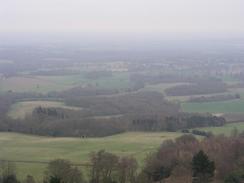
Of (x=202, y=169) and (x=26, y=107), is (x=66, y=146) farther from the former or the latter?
(x=26, y=107)

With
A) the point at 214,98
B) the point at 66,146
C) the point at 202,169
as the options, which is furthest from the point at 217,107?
the point at 202,169

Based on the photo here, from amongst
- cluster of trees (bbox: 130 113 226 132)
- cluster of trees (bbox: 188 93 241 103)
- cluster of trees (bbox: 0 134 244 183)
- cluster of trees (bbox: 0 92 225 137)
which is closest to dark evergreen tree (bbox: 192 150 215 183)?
cluster of trees (bbox: 0 134 244 183)

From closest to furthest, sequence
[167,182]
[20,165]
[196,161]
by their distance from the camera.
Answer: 1. [196,161]
2. [167,182]
3. [20,165]

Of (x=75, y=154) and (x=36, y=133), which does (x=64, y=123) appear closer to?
(x=36, y=133)

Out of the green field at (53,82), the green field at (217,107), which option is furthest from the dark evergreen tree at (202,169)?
the green field at (53,82)

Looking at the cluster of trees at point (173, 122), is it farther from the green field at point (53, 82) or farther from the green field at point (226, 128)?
the green field at point (53, 82)

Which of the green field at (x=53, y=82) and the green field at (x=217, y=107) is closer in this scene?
the green field at (x=217, y=107)

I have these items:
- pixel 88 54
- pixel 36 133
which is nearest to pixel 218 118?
pixel 36 133

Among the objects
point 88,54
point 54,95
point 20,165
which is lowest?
point 20,165
